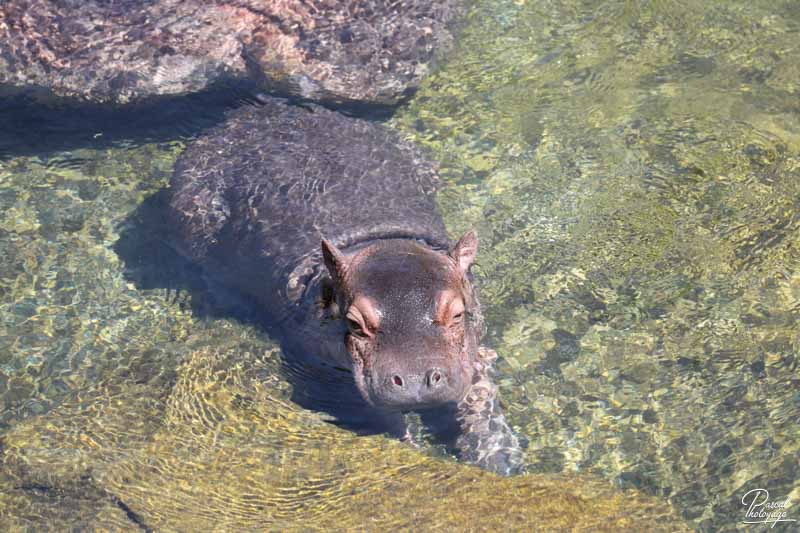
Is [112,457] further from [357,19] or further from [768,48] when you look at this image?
[768,48]

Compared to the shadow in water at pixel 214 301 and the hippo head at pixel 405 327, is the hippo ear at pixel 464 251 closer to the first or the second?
the hippo head at pixel 405 327

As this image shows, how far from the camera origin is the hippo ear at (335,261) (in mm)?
6430

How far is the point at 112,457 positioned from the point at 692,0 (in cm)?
873

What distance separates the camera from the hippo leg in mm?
6219

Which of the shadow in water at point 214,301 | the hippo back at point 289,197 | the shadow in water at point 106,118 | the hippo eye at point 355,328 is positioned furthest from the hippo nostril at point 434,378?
the shadow in water at point 106,118

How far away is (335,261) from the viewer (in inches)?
257

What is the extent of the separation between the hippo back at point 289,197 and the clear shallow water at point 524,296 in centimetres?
43

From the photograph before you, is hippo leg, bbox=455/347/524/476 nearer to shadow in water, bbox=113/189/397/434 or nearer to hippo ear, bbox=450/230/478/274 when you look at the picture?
shadow in water, bbox=113/189/397/434

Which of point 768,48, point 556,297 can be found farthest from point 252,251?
point 768,48

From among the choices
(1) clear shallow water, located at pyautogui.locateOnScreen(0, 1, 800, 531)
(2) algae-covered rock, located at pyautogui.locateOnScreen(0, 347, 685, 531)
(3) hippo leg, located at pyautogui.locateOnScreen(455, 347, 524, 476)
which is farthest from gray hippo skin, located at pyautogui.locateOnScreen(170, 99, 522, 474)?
(2) algae-covered rock, located at pyautogui.locateOnScreen(0, 347, 685, 531)

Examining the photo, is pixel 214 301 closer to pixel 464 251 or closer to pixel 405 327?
pixel 464 251

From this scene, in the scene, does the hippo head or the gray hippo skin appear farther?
the gray hippo skin

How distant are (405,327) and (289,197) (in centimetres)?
236

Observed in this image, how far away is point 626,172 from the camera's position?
8.66 m
